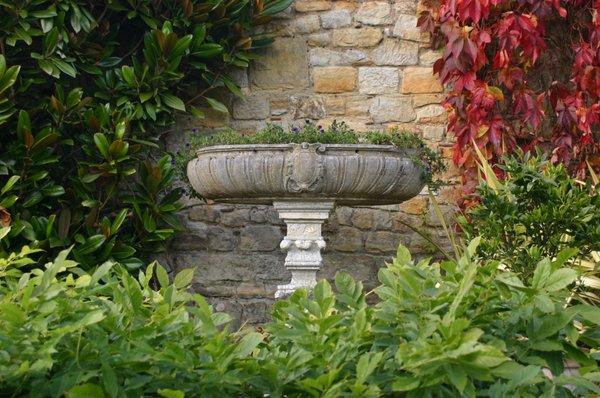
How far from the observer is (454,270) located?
169cm

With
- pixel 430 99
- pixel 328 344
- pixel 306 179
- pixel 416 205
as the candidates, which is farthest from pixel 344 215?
pixel 328 344

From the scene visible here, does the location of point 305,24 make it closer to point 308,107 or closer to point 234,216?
point 308,107

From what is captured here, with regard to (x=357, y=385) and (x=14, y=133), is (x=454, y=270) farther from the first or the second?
(x=14, y=133)

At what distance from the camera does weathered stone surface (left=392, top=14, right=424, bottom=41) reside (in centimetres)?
562

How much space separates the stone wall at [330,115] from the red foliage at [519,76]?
209mm

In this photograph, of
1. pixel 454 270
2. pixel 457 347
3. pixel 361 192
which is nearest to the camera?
pixel 457 347

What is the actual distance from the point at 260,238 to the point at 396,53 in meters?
1.34

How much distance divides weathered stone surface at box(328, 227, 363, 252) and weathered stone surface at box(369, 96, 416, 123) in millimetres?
671

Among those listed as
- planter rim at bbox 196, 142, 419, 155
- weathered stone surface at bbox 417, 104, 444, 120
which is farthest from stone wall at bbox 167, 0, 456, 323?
planter rim at bbox 196, 142, 419, 155

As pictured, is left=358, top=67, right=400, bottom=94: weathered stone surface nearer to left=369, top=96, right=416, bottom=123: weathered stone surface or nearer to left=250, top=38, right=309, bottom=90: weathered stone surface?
left=369, top=96, right=416, bottom=123: weathered stone surface

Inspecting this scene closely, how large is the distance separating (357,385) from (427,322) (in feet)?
0.57

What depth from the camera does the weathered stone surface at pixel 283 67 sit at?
570cm

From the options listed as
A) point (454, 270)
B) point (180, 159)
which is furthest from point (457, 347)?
point (180, 159)

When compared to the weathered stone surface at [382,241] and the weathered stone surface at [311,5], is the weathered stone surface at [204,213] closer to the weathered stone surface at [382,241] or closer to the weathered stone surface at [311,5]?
the weathered stone surface at [382,241]
